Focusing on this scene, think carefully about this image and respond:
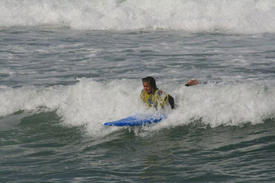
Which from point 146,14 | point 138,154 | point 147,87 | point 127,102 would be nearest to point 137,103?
point 127,102

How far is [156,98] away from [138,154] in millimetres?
1758

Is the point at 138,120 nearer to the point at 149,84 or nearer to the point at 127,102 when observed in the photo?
the point at 149,84

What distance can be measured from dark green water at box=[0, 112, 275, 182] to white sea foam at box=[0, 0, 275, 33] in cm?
1148

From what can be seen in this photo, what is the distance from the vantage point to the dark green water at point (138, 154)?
693 centimetres

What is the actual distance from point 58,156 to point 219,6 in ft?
53.5

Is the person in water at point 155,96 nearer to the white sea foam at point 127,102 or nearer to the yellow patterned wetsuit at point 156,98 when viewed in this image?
the yellow patterned wetsuit at point 156,98

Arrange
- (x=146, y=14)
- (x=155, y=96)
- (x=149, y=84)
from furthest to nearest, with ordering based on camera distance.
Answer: (x=146, y=14)
(x=155, y=96)
(x=149, y=84)

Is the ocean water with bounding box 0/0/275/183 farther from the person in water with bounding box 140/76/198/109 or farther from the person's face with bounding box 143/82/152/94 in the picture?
the person's face with bounding box 143/82/152/94

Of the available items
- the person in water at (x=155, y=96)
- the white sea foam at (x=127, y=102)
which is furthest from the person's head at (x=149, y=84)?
the white sea foam at (x=127, y=102)

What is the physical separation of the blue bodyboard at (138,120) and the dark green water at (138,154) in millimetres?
163

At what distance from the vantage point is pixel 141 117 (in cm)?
943

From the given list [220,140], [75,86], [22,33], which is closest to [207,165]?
[220,140]

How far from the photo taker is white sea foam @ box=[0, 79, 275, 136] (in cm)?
962

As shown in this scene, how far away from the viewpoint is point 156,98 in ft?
31.3
